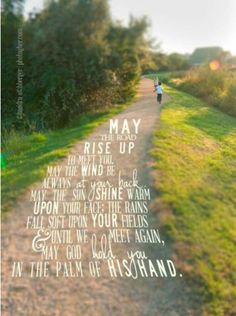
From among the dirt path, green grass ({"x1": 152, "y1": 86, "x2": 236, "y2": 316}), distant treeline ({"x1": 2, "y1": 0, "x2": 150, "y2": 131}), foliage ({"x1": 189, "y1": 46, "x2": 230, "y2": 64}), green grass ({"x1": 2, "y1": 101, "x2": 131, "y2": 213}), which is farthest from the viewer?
foliage ({"x1": 189, "y1": 46, "x2": 230, "y2": 64})

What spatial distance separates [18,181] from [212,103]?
17568 millimetres

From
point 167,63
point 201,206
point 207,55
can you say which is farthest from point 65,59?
point 207,55

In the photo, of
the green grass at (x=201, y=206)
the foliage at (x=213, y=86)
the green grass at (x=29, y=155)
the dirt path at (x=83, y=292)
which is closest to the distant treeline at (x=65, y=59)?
the green grass at (x=29, y=155)

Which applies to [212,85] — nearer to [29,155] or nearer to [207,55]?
[207,55]

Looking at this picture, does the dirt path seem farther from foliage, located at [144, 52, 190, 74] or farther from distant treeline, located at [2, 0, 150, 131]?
foliage, located at [144, 52, 190, 74]

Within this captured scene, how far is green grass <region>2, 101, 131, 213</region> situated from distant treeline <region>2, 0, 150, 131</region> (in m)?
1.97

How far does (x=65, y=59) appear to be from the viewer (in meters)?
19.3

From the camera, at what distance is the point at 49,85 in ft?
65.0

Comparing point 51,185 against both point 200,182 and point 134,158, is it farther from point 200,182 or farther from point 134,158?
point 200,182

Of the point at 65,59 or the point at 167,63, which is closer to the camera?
the point at 65,59

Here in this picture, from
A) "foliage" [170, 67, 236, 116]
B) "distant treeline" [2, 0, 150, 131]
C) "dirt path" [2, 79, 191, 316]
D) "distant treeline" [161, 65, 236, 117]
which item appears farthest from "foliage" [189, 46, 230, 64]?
"dirt path" [2, 79, 191, 316]

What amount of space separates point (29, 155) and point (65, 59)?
7276 mm

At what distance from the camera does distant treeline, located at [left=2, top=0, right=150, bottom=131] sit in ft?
59.3

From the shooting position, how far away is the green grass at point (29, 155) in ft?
34.2
